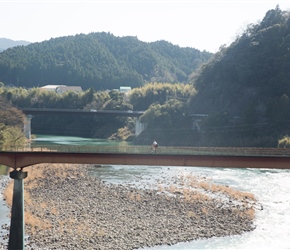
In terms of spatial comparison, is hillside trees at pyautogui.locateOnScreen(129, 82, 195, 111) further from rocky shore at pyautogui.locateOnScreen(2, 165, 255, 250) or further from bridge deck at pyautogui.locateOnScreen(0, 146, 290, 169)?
bridge deck at pyautogui.locateOnScreen(0, 146, 290, 169)

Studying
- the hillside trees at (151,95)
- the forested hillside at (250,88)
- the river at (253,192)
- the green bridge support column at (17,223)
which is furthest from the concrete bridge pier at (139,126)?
the green bridge support column at (17,223)

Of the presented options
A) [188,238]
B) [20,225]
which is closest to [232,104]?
[188,238]

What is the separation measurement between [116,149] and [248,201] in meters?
16.6

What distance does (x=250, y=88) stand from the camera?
Result: 101312 millimetres

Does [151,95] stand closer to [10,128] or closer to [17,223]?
[10,128]

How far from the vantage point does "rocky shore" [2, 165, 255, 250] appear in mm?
32312

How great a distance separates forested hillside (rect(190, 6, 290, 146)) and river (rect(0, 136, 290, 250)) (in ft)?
84.7

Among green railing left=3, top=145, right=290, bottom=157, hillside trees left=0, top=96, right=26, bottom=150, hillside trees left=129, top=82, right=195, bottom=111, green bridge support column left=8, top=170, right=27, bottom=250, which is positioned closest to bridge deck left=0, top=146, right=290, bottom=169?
green railing left=3, top=145, right=290, bottom=157

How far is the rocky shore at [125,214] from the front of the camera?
3231cm

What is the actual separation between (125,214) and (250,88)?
68415 mm

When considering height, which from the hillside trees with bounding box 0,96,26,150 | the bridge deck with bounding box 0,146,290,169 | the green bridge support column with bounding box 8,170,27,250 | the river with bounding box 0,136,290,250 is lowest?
the river with bounding box 0,136,290,250

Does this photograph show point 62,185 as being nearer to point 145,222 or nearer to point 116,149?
point 145,222

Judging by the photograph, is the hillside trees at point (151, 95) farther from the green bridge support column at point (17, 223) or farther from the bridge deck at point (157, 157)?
the green bridge support column at point (17, 223)

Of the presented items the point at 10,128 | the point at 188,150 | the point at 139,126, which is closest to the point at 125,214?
the point at 188,150
